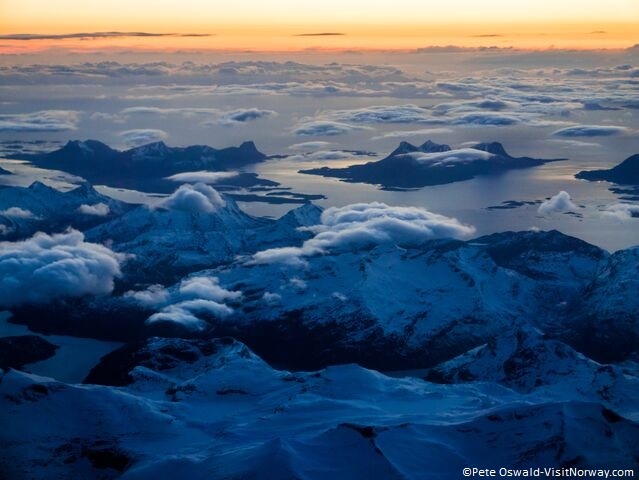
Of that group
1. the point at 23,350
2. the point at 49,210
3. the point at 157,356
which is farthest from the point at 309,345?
the point at 49,210

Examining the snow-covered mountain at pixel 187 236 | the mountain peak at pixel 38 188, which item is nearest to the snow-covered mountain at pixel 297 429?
the snow-covered mountain at pixel 187 236

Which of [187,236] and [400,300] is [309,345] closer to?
[400,300]

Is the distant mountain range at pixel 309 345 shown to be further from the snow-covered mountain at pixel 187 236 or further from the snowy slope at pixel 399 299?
the snow-covered mountain at pixel 187 236

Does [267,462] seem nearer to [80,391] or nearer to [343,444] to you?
[343,444]

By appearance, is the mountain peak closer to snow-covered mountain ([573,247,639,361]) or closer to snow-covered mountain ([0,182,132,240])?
snow-covered mountain ([0,182,132,240])

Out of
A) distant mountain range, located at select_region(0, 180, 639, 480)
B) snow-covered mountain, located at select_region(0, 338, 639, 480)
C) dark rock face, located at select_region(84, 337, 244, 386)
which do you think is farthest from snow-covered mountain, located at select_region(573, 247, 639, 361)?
dark rock face, located at select_region(84, 337, 244, 386)

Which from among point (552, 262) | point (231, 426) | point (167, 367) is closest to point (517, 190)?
point (552, 262)
